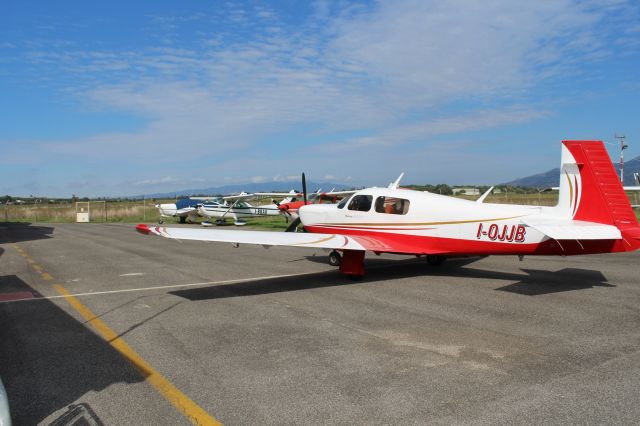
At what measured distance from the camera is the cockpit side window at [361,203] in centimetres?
1177

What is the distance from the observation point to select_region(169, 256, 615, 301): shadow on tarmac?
9.33 metres

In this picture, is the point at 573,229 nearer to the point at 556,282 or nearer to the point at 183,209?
the point at 556,282

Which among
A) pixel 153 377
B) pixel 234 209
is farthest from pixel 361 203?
pixel 234 209

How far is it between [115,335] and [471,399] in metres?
4.67

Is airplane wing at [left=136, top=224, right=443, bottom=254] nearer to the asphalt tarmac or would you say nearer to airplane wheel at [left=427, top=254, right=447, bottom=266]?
the asphalt tarmac

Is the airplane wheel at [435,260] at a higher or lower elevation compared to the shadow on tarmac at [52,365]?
lower

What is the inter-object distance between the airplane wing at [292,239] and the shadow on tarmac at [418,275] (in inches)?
29.7

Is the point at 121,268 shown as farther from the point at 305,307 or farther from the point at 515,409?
the point at 515,409

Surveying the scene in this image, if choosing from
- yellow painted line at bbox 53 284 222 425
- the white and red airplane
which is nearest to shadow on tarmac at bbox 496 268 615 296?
the white and red airplane

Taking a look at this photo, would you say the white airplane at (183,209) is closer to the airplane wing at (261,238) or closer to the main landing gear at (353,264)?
the airplane wing at (261,238)

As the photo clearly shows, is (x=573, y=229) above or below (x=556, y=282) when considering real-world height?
above

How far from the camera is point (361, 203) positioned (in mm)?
11922

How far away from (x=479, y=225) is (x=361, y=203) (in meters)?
3.16

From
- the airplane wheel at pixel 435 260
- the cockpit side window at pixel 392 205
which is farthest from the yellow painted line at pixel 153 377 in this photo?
the airplane wheel at pixel 435 260
